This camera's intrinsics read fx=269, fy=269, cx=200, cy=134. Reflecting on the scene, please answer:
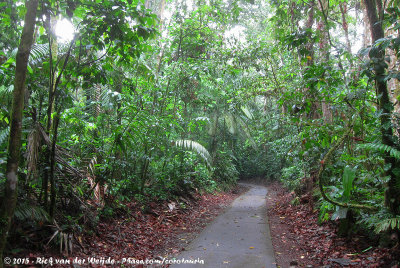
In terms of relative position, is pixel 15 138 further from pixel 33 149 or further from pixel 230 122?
pixel 230 122

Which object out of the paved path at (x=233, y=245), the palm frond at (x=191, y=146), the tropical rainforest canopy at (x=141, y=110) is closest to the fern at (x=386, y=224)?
the tropical rainforest canopy at (x=141, y=110)

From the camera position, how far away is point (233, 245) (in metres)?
5.21

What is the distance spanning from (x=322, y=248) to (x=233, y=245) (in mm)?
1612

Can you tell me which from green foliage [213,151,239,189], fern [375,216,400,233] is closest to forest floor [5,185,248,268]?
fern [375,216,400,233]

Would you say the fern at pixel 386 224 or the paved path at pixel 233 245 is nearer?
the fern at pixel 386 224

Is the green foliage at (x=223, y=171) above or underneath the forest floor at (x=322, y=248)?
above

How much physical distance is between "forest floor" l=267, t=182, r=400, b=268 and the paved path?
0.25m

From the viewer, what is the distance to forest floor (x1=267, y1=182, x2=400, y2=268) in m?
3.91

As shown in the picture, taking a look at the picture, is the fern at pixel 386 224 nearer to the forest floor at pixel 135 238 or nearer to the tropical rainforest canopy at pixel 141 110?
the tropical rainforest canopy at pixel 141 110

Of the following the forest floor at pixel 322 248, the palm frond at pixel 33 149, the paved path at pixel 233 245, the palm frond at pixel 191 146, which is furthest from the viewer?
the palm frond at pixel 191 146

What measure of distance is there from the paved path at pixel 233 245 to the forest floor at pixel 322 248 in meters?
0.25

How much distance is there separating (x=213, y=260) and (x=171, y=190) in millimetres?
4591

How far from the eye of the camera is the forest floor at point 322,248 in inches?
154

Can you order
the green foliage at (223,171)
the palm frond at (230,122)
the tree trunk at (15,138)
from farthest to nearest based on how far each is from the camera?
1. the green foliage at (223,171)
2. the palm frond at (230,122)
3. the tree trunk at (15,138)
